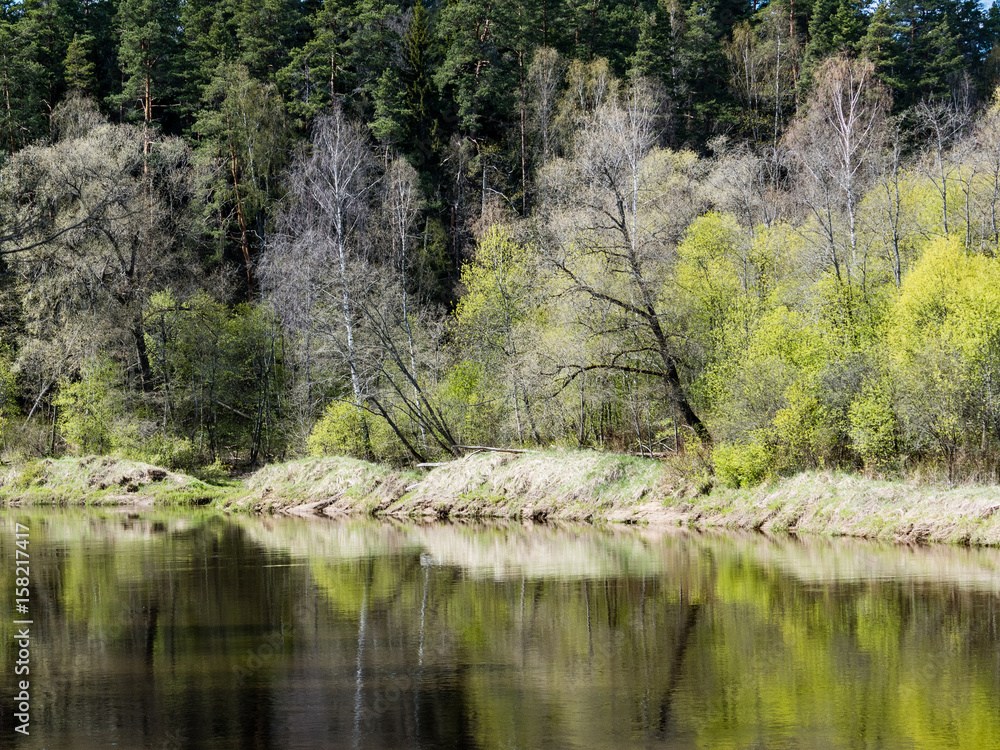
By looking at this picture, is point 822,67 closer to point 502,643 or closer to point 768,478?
point 768,478

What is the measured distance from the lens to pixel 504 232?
42.8 m

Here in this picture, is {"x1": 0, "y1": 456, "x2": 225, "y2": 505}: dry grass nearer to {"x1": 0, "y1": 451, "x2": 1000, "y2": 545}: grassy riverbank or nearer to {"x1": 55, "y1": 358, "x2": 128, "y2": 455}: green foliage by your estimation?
{"x1": 0, "y1": 451, "x2": 1000, "y2": 545}: grassy riverbank

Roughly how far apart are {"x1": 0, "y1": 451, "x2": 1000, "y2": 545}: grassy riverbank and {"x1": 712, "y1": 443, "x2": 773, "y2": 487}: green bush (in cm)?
45

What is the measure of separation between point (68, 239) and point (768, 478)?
112 ft

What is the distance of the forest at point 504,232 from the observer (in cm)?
2795

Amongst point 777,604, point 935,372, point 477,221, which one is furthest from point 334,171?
point 777,604

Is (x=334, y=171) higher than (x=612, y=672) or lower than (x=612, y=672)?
higher

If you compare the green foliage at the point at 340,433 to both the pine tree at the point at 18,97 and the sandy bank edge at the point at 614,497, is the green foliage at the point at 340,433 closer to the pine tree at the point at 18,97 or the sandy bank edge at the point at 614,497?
the sandy bank edge at the point at 614,497

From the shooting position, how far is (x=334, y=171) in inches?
1657

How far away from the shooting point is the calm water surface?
9547 mm

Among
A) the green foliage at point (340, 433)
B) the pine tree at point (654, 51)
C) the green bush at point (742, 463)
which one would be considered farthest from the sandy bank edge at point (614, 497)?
the pine tree at point (654, 51)

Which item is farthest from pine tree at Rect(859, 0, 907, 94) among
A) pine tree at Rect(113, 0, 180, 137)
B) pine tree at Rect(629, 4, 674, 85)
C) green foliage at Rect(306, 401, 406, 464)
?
pine tree at Rect(113, 0, 180, 137)

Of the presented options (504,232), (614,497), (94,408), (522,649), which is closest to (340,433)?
(504,232)

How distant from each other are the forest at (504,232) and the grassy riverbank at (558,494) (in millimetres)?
1619
